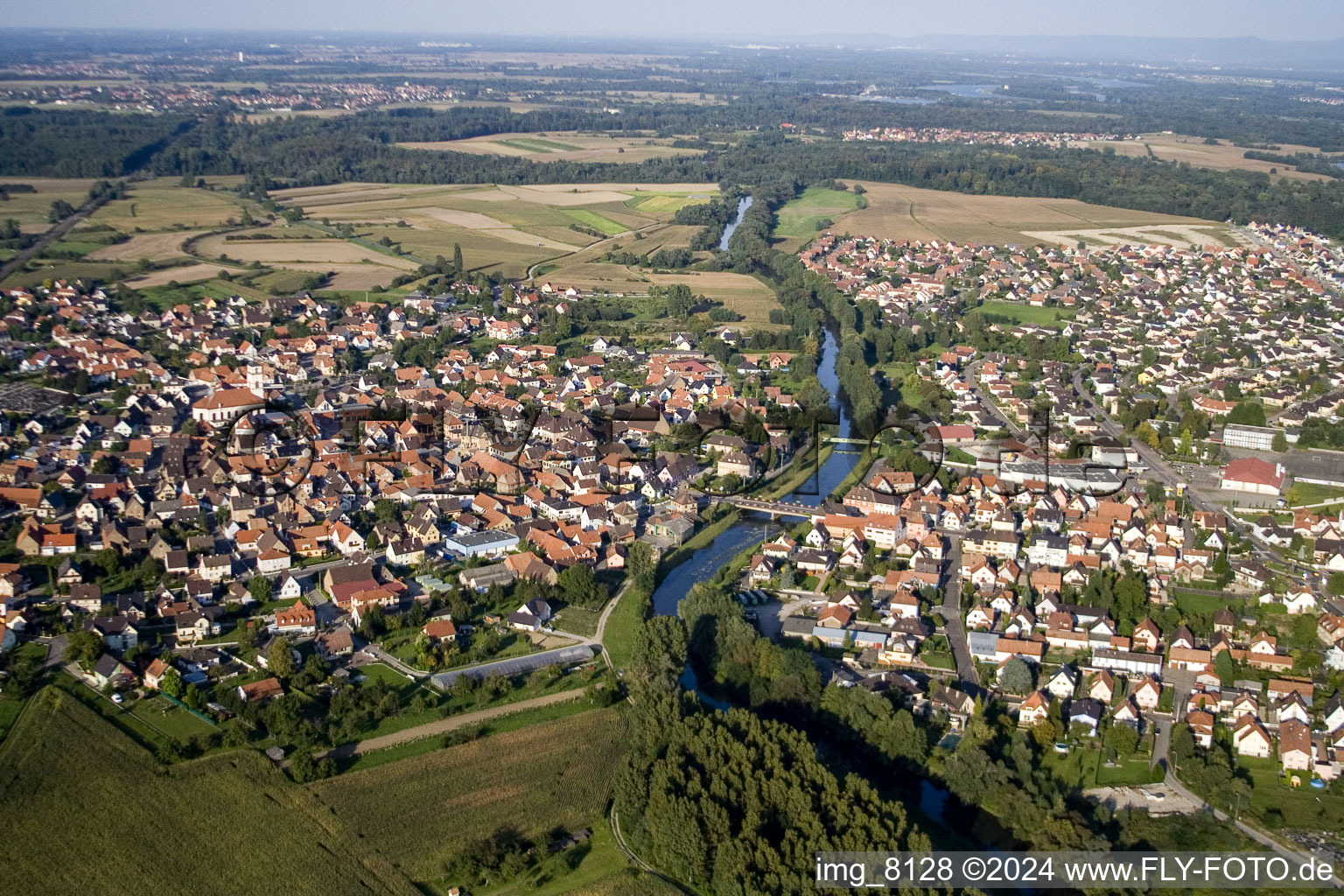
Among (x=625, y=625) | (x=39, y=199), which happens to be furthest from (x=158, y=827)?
(x=39, y=199)

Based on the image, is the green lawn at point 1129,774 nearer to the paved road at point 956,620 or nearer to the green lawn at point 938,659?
the paved road at point 956,620

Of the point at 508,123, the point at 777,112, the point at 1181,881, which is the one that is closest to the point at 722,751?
the point at 1181,881

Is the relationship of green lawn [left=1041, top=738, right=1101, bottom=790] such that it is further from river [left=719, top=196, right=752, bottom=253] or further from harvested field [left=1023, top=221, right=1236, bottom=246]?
harvested field [left=1023, top=221, right=1236, bottom=246]

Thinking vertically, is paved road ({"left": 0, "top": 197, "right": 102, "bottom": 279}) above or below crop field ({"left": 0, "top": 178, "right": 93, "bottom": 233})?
below

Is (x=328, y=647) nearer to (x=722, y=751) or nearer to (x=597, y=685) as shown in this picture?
(x=597, y=685)

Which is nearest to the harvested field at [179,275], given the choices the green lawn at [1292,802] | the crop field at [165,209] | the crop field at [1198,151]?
the crop field at [165,209]

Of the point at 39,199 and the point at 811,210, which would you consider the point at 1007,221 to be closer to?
the point at 811,210

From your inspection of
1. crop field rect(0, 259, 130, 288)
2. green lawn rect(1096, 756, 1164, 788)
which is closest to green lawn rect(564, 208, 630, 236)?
crop field rect(0, 259, 130, 288)
